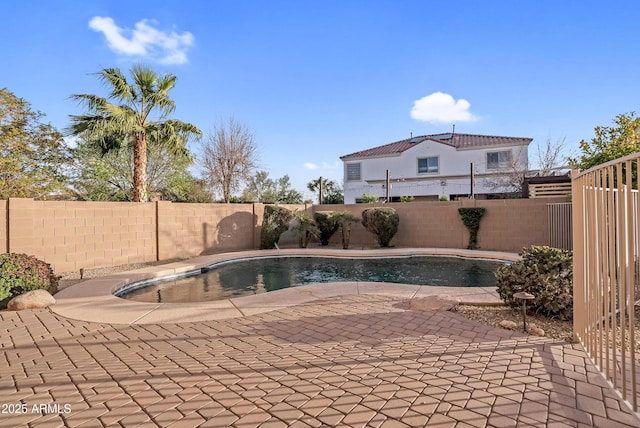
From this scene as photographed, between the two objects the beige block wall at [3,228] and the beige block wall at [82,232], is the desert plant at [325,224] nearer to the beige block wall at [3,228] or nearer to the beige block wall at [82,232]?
the beige block wall at [82,232]

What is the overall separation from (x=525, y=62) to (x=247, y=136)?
14.2 meters

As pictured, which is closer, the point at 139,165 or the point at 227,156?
the point at 139,165

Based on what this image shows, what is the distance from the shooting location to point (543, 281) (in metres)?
4.39

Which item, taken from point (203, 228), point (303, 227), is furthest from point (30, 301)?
point (303, 227)

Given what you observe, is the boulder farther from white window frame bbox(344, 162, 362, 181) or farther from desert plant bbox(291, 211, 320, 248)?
white window frame bbox(344, 162, 362, 181)

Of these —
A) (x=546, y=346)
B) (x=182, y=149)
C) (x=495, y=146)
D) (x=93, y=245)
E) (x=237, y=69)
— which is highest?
(x=237, y=69)

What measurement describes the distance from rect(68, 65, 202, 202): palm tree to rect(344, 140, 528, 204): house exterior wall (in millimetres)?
16275

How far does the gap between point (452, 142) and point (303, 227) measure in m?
16.7

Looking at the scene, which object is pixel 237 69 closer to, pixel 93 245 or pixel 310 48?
pixel 310 48

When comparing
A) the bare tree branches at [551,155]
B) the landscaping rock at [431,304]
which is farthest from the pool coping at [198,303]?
the bare tree branches at [551,155]

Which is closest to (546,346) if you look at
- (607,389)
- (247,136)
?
(607,389)

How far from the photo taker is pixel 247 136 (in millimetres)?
19750

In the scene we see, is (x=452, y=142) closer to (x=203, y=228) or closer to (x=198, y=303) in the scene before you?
(x=203, y=228)

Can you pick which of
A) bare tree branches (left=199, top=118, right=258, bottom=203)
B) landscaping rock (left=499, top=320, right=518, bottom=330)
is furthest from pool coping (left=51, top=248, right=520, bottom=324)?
bare tree branches (left=199, top=118, right=258, bottom=203)
